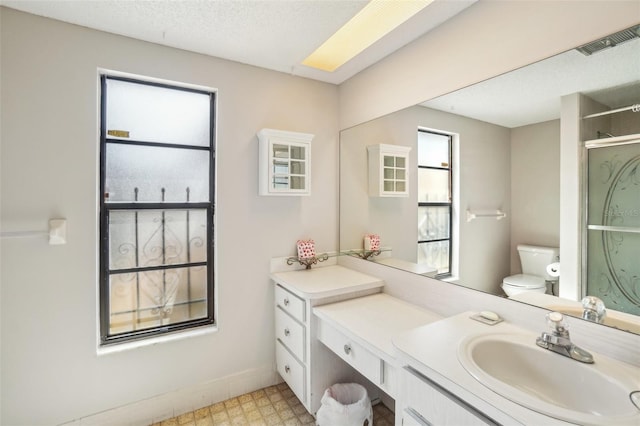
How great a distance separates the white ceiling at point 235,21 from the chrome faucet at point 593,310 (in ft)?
4.91

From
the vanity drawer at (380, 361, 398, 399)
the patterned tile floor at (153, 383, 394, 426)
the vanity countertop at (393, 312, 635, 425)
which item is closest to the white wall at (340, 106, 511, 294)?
the vanity countertop at (393, 312, 635, 425)

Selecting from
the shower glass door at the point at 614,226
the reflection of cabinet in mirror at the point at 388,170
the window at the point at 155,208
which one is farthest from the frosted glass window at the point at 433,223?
the window at the point at 155,208

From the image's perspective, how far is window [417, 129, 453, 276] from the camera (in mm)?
1754

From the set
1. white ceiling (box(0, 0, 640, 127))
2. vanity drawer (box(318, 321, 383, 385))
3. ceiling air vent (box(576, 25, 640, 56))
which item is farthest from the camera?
vanity drawer (box(318, 321, 383, 385))

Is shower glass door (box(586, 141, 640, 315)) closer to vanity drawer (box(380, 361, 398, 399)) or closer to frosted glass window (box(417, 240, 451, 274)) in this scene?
frosted glass window (box(417, 240, 451, 274))

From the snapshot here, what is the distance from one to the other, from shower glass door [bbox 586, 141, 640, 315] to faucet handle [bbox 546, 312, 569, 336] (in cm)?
21

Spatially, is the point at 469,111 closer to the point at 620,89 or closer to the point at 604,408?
the point at 620,89

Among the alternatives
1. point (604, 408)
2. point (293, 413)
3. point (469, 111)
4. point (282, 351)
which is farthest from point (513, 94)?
point (293, 413)

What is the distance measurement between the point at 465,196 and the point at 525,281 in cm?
52

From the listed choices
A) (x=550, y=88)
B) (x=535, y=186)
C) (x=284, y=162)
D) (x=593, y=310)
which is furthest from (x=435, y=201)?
(x=284, y=162)

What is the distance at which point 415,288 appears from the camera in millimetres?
1864

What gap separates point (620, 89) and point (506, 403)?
1.18 m

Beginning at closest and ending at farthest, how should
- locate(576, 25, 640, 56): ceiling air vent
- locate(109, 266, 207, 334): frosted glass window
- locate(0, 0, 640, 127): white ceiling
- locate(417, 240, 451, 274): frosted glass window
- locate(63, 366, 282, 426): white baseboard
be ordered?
locate(576, 25, 640, 56): ceiling air vent, locate(0, 0, 640, 127): white ceiling, locate(417, 240, 451, 274): frosted glass window, locate(63, 366, 282, 426): white baseboard, locate(109, 266, 207, 334): frosted glass window

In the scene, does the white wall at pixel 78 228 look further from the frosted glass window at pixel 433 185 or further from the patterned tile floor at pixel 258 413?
the frosted glass window at pixel 433 185
